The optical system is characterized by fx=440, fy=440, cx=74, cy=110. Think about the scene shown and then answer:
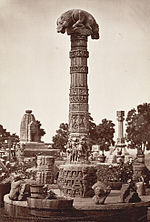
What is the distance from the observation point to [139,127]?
43.4m

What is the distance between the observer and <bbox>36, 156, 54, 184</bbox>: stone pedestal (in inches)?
683

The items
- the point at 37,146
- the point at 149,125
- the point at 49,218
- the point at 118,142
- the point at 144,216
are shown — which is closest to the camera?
the point at 49,218

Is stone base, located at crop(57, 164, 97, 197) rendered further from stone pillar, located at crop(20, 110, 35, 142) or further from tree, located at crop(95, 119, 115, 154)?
tree, located at crop(95, 119, 115, 154)

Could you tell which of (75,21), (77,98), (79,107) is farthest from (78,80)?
(75,21)

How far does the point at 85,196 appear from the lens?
13258 millimetres

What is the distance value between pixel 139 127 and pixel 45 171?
88.7ft

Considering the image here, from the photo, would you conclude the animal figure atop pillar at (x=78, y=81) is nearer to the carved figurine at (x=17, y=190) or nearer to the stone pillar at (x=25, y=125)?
the carved figurine at (x=17, y=190)

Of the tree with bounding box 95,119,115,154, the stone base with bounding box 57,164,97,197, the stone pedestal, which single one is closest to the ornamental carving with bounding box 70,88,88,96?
the stone base with bounding box 57,164,97,197

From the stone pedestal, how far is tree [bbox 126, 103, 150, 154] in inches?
963

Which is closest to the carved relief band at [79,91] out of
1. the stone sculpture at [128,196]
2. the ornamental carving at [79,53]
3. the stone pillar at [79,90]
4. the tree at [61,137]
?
the stone pillar at [79,90]

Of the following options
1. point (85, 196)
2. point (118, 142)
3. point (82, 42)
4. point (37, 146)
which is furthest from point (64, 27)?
point (118, 142)

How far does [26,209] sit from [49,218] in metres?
0.90

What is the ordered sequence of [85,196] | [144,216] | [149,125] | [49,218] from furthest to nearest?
[149,125] → [85,196] → [144,216] → [49,218]

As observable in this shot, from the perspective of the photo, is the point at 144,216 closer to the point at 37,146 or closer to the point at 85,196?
the point at 85,196
